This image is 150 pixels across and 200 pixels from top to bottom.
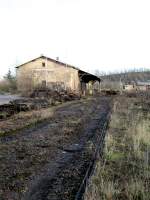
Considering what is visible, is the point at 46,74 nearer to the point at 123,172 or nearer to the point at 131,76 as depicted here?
the point at 123,172

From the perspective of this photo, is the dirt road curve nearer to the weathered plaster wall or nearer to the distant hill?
the weathered plaster wall

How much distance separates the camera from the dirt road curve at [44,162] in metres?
6.34

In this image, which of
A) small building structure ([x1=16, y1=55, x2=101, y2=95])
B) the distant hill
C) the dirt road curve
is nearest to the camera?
the dirt road curve

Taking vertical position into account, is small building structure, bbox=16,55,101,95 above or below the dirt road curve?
above

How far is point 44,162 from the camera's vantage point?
333 inches

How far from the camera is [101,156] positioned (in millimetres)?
9070

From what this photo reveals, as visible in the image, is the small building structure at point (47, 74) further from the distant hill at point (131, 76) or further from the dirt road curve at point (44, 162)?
the distant hill at point (131, 76)

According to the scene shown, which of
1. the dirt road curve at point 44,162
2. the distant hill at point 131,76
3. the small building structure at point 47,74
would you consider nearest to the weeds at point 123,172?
the dirt road curve at point 44,162

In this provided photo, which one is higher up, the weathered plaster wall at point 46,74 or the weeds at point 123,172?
the weathered plaster wall at point 46,74

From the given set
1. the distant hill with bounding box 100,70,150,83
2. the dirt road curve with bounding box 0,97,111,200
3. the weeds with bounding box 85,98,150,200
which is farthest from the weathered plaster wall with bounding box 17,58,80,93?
the distant hill with bounding box 100,70,150,83

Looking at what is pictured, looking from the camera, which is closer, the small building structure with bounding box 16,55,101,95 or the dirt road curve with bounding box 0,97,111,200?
the dirt road curve with bounding box 0,97,111,200

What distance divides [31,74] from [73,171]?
43858 mm

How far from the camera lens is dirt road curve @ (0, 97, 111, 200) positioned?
20.8 feet

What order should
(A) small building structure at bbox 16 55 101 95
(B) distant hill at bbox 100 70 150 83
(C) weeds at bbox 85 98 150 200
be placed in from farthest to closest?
(B) distant hill at bbox 100 70 150 83, (A) small building structure at bbox 16 55 101 95, (C) weeds at bbox 85 98 150 200
